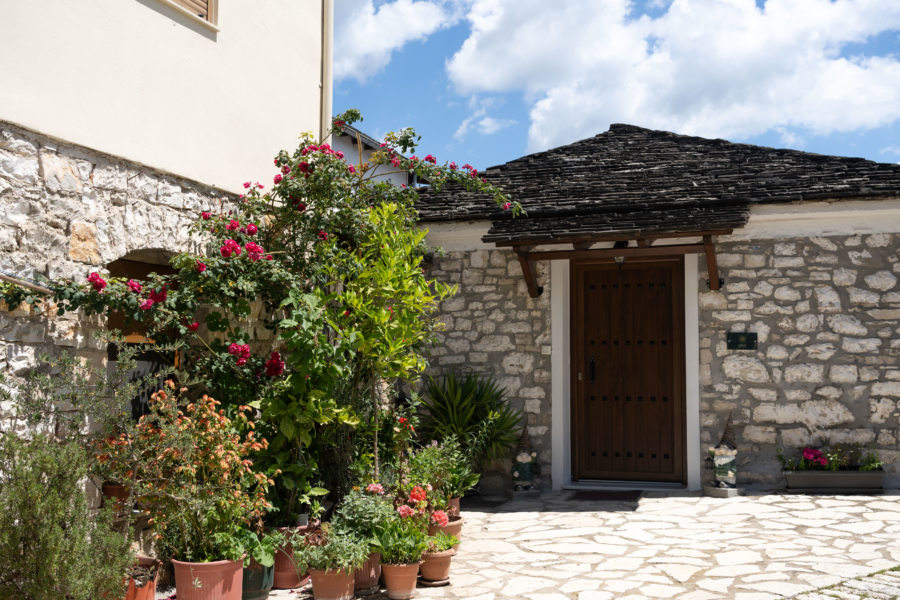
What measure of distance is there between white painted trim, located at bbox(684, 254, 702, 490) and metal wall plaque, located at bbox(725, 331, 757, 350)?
32cm

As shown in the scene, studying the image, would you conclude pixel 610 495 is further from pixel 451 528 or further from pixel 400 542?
pixel 400 542

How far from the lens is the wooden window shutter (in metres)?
5.91

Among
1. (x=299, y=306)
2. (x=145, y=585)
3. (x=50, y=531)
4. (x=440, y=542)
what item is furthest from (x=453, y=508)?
(x=50, y=531)

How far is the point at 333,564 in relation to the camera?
4.77m

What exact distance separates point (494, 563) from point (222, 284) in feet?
9.10

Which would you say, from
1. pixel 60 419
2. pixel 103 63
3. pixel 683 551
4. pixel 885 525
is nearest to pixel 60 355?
pixel 60 419

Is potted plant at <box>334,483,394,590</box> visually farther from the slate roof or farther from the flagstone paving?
the slate roof

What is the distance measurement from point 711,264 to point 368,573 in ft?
16.7

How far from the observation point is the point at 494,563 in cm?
569

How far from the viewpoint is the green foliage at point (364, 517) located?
502 cm

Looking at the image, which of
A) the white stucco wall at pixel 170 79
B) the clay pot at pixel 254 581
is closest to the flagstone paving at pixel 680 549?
the clay pot at pixel 254 581

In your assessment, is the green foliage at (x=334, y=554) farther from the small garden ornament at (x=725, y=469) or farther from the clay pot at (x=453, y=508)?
the small garden ornament at (x=725, y=469)

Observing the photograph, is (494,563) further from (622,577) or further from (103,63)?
A: (103,63)

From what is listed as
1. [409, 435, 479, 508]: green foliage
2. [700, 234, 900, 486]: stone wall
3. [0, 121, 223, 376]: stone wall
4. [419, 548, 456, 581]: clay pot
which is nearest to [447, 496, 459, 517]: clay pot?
[409, 435, 479, 508]: green foliage
